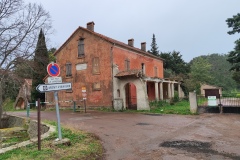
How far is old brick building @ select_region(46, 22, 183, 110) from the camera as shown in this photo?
21219mm

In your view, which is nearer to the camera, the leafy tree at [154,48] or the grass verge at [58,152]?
the grass verge at [58,152]

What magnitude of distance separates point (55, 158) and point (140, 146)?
2.86m

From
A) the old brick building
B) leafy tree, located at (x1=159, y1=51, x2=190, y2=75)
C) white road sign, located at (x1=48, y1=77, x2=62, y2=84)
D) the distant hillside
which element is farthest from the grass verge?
the distant hillside

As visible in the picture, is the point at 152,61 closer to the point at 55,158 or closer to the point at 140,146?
the point at 140,146

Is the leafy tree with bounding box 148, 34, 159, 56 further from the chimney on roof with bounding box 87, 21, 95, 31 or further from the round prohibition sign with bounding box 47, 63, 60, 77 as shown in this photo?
the round prohibition sign with bounding box 47, 63, 60, 77

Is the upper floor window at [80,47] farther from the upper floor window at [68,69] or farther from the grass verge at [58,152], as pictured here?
the grass verge at [58,152]

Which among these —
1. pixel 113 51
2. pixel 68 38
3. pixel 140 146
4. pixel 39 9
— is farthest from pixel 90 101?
pixel 140 146

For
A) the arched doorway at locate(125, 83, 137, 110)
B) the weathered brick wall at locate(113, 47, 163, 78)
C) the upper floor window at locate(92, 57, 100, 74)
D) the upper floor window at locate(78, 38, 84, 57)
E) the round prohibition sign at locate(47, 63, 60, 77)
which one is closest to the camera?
the round prohibition sign at locate(47, 63, 60, 77)

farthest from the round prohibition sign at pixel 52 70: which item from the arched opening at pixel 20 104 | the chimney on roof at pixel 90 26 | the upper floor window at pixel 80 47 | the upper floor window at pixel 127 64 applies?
the arched opening at pixel 20 104

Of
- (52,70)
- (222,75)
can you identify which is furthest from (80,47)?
(222,75)

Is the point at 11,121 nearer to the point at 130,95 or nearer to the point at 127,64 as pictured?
the point at 130,95

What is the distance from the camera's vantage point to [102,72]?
22.8m

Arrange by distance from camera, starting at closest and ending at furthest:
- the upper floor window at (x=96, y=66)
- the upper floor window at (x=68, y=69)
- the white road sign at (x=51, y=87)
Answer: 1. the white road sign at (x=51, y=87)
2. the upper floor window at (x=96, y=66)
3. the upper floor window at (x=68, y=69)

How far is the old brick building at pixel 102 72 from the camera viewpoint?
21219 millimetres
